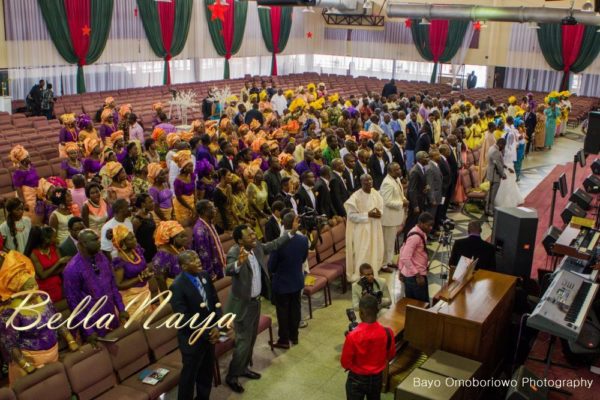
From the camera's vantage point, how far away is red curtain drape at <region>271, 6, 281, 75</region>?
26.1m

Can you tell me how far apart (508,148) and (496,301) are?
638 centimetres

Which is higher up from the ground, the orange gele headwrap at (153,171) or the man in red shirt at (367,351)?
the orange gele headwrap at (153,171)

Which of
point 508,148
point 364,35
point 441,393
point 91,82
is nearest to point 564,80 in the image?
point 364,35

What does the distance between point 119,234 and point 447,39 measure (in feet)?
77.6

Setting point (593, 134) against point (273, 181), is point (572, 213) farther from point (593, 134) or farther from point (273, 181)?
point (593, 134)

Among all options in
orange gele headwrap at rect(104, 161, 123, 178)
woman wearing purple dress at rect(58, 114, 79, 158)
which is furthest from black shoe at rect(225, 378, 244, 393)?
woman wearing purple dress at rect(58, 114, 79, 158)

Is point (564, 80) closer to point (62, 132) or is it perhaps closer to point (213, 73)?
point (213, 73)

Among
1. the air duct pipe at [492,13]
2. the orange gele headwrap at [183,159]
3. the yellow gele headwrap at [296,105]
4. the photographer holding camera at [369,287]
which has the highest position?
the air duct pipe at [492,13]

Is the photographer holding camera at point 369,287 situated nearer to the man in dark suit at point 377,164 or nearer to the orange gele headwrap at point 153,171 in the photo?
the orange gele headwrap at point 153,171

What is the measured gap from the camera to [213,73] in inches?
960

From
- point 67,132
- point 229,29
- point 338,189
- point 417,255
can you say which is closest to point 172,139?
Answer: point 67,132

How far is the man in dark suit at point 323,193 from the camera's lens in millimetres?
7555

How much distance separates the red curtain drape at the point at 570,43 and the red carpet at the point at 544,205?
1233cm

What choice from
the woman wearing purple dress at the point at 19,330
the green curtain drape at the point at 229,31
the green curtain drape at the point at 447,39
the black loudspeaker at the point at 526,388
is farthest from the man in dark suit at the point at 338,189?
the green curtain drape at the point at 447,39
